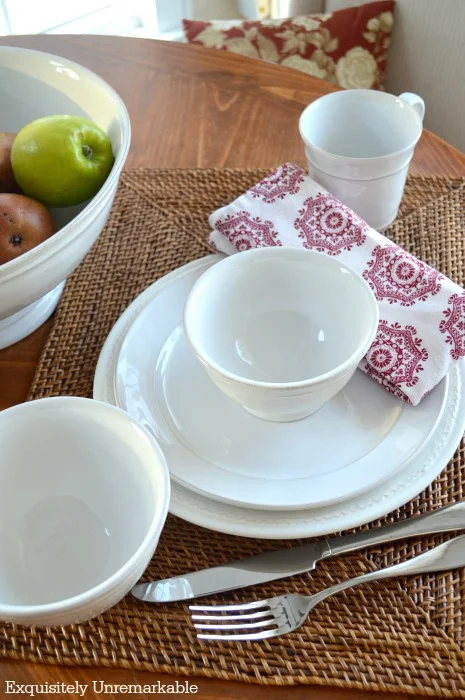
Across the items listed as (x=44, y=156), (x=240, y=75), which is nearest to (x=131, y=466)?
(x=44, y=156)

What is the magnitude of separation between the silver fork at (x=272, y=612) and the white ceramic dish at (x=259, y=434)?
0.06m

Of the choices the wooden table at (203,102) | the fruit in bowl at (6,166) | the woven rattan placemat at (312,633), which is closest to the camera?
the woven rattan placemat at (312,633)

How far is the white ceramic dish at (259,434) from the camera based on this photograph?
0.49m

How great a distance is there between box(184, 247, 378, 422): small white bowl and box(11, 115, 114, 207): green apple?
17 centimetres

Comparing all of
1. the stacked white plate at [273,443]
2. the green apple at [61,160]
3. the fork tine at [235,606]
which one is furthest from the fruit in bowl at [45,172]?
the fork tine at [235,606]

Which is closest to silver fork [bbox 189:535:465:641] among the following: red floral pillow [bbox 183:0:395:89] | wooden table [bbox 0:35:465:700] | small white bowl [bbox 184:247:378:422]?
small white bowl [bbox 184:247:378:422]

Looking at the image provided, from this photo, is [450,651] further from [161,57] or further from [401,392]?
[161,57]

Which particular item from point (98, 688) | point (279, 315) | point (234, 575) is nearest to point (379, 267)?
point (279, 315)

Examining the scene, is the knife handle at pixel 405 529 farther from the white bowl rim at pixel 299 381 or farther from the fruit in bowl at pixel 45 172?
the fruit in bowl at pixel 45 172

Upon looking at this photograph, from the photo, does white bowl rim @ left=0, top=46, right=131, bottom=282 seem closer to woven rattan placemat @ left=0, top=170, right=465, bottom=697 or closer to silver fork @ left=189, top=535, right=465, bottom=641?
woven rattan placemat @ left=0, top=170, right=465, bottom=697

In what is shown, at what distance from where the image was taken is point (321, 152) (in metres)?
0.68

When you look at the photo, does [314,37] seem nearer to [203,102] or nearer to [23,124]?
[203,102]

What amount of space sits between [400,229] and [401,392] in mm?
265

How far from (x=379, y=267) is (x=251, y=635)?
346 mm
